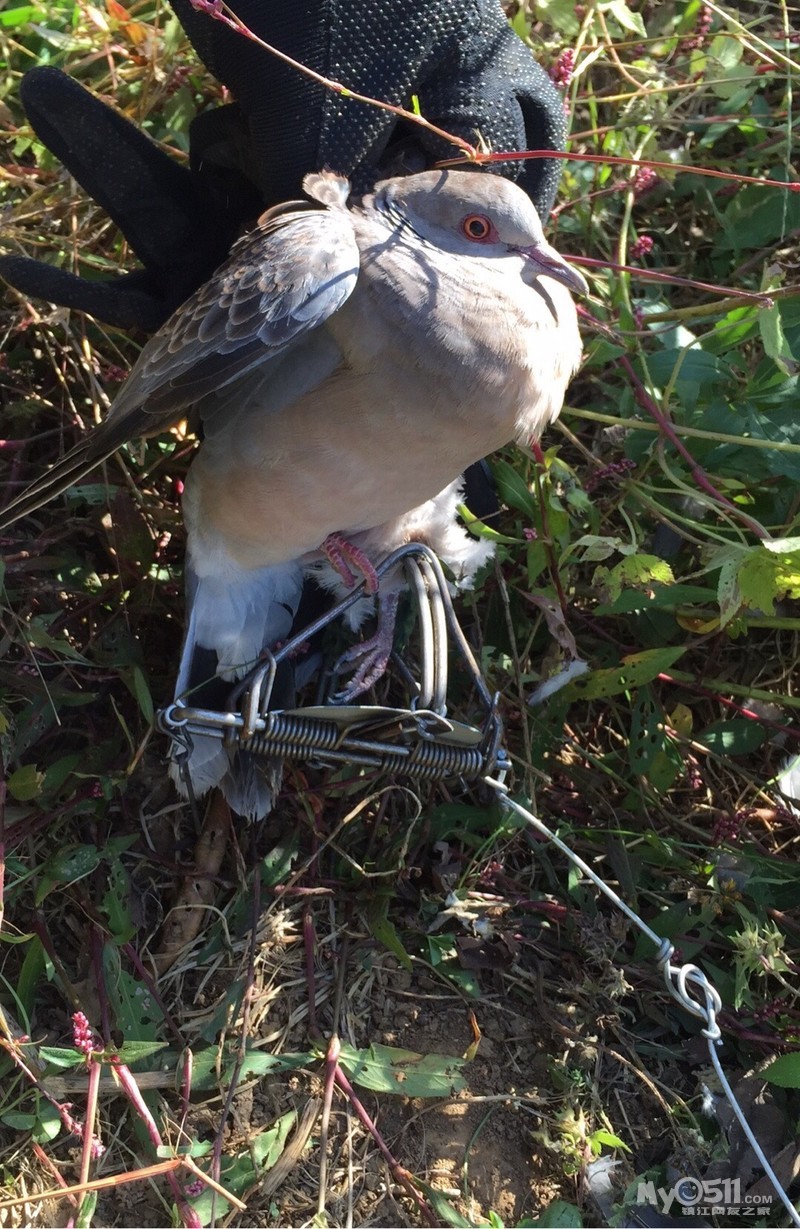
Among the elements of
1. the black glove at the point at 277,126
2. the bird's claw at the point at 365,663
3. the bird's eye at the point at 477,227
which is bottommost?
the bird's claw at the point at 365,663

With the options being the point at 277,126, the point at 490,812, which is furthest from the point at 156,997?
the point at 277,126

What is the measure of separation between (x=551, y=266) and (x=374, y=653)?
2.91 ft

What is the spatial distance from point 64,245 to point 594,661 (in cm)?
164

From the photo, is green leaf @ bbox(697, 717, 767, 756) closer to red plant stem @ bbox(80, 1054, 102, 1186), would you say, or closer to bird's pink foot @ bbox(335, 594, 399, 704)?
bird's pink foot @ bbox(335, 594, 399, 704)

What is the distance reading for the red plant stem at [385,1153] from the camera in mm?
2205

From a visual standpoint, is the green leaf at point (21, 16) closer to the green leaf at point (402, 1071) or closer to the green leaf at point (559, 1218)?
the green leaf at point (402, 1071)

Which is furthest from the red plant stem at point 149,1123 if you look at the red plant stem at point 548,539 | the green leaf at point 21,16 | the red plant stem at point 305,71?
the green leaf at point 21,16

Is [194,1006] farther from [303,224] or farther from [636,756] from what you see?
[303,224]

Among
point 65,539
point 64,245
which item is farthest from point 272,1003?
point 64,245

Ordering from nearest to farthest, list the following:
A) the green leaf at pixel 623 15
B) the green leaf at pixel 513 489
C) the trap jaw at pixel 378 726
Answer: the trap jaw at pixel 378 726 < the green leaf at pixel 513 489 < the green leaf at pixel 623 15

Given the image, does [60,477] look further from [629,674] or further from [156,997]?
[629,674]

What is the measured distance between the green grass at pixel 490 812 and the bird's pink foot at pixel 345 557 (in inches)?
14.9

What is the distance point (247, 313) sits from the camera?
6.16 feet

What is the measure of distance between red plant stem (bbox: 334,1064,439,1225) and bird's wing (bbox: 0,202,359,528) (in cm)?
137
